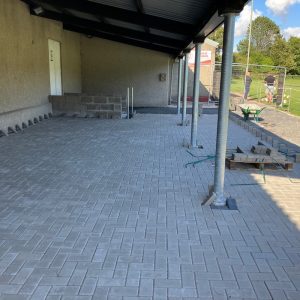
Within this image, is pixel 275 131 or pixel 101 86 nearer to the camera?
pixel 275 131

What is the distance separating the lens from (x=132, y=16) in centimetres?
818

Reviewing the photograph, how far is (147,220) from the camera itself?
13.6ft

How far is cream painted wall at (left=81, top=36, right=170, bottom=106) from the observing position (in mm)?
17422

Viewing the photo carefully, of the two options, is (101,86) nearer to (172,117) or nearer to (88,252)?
(172,117)

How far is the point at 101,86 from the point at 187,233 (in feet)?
49.4

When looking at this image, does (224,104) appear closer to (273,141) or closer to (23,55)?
(273,141)

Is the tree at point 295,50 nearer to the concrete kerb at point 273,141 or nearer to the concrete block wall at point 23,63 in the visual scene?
the concrete kerb at point 273,141

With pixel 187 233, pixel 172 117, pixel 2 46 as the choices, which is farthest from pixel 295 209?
pixel 172 117

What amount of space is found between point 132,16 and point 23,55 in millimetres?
4253

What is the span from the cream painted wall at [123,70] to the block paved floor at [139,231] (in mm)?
11063

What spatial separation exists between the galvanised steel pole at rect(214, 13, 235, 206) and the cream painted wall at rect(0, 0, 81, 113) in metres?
6.80

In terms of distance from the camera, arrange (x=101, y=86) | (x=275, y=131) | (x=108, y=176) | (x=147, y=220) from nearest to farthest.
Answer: (x=147, y=220)
(x=108, y=176)
(x=275, y=131)
(x=101, y=86)

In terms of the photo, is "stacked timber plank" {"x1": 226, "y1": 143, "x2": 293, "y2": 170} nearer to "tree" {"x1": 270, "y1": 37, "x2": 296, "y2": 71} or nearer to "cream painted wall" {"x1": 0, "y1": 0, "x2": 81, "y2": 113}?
"cream painted wall" {"x1": 0, "y1": 0, "x2": 81, "y2": 113}

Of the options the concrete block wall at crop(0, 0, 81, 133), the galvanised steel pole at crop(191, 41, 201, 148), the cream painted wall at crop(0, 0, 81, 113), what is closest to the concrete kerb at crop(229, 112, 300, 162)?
the galvanised steel pole at crop(191, 41, 201, 148)
